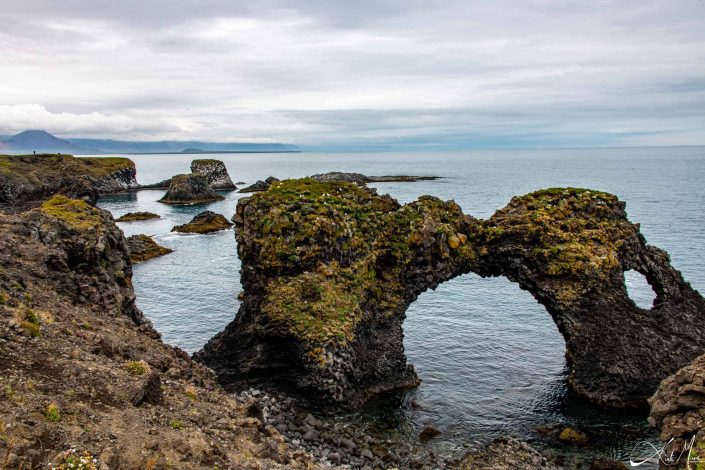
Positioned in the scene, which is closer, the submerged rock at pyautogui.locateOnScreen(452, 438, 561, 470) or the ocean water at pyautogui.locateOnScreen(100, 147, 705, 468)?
the submerged rock at pyautogui.locateOnScreen(452, 438, 561, 470)

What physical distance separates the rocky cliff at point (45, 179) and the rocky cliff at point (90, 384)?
29.2 m

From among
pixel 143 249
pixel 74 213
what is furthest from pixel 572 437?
pixel 143 249

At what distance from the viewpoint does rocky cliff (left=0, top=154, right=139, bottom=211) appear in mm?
70750

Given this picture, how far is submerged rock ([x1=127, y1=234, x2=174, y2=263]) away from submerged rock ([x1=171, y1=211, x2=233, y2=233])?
1806 cm

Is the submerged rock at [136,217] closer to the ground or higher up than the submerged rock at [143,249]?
higher up

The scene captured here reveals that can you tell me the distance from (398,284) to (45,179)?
9029 centimetres

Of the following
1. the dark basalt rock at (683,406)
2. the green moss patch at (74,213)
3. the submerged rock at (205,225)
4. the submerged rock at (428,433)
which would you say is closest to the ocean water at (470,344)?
the submerged rock at (428,433)

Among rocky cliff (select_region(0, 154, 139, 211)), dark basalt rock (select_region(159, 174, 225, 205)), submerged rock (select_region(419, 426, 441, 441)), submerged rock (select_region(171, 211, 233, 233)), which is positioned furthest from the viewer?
dark basalt rock (select_region(159, 174, 225, 205))

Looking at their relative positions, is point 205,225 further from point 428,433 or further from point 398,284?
point 428,433

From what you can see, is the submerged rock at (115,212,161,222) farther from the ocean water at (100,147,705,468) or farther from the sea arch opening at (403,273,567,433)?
the sea arch opening at (403,273,567,433)

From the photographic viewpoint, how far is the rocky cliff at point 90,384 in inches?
698

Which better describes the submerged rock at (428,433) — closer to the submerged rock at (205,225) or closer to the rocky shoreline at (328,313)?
the rocky shoreline at (328,313)

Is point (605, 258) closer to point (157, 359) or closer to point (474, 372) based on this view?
point (474, 372)

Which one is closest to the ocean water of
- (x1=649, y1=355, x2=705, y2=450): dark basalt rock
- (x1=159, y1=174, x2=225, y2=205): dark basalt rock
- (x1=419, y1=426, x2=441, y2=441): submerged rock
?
(x1=419, y1=426, x2=441, y2=441): submerged rock
